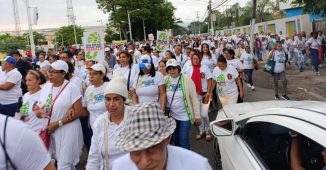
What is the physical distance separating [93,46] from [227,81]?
374 centimetres

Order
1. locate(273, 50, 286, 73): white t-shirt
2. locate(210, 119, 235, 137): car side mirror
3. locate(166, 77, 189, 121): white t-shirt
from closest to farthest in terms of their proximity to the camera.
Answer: locate(210, 119, 235, 137): car side mirror, locate(166, 77, 189, 121): white t-shirt, locate(273, 50, 286, 73): white t-shirt

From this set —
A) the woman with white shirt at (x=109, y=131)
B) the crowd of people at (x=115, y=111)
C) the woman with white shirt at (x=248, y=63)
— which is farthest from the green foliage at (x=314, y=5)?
the woman with white shirt at (x=109, y=131)

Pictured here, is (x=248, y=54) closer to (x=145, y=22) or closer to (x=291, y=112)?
(x=291, y=112)

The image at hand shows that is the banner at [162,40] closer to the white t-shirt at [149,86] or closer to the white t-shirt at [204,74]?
the white t-shirt at [204,74]

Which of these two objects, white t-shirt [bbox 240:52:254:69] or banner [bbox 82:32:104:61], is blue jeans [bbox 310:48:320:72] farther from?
banner [bbox 82:32:104:61]

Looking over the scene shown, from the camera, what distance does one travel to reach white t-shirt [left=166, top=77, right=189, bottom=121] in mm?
5668

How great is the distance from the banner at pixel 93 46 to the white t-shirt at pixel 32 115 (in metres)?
4.77

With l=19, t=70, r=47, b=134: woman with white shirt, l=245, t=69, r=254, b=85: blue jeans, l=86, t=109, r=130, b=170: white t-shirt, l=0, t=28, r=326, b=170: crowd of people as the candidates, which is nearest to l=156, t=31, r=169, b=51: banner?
l=245, t=69, r=254, b=85: blue jeans

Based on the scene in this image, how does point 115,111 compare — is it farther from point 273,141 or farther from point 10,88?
point 10,88

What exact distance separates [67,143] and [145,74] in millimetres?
1948

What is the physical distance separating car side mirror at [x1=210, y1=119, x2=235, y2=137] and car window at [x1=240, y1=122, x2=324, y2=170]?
196 millimetres

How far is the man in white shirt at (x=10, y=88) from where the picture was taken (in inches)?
273

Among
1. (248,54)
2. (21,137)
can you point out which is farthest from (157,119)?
(248,54)

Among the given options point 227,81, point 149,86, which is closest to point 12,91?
point 149,86
